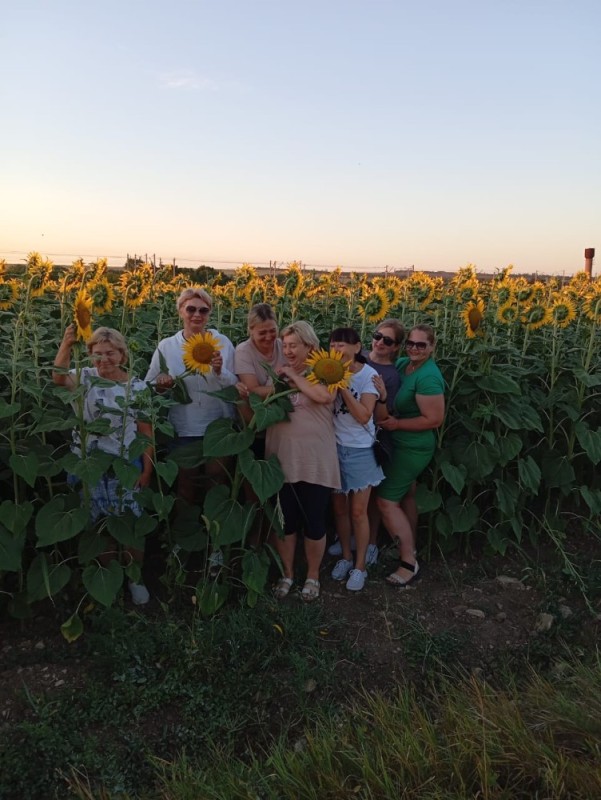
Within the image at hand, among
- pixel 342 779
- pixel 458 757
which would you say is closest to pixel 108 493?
pixel 342 779

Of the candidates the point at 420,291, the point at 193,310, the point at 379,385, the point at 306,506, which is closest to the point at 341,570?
the point at 306,506

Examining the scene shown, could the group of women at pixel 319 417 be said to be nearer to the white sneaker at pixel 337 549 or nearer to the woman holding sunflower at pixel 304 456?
the woman holding sunflower at pixel 304 456

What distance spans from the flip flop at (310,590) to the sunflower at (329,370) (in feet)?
3.68

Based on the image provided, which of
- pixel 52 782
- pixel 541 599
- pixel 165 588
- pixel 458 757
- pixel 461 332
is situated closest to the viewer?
pixel 458 757

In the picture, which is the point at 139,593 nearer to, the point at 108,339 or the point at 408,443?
the point at 108,339

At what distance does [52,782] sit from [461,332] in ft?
10.1

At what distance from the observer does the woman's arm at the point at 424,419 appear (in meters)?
3.75

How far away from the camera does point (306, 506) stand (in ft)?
12.0

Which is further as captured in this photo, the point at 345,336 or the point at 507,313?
the point at 507,313

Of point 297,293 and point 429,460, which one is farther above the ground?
point 297,293

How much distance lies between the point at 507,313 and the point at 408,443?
1421 millimetres

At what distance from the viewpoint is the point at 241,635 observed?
321 cm

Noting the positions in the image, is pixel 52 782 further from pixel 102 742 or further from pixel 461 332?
pixel 461 332

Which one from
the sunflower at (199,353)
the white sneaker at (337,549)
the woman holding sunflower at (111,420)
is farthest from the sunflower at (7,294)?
the white sneaker at (337,549)
